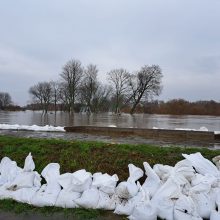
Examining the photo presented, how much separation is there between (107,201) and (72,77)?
58984 mm

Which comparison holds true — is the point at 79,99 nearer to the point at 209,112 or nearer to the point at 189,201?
the point at 209,112

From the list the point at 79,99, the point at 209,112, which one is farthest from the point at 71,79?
the point at 209,112

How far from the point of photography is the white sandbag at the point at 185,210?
405 cm

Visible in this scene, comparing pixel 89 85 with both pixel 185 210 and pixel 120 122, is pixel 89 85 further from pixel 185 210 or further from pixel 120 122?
pixel 185 210

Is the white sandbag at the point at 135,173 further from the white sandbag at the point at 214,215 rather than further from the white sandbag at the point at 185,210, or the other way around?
the white sandbag at the point at 214,215

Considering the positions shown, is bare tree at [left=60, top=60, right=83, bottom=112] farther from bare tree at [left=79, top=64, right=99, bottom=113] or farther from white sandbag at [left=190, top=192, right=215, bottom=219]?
white sandbag at [left=190, top=192, right=215, bottom=219]

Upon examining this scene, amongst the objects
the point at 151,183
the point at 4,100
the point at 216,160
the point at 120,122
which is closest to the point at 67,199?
the point at 151,183

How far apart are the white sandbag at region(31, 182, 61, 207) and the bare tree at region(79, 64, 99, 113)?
5952 centimetres

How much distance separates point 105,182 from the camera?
4.97 meters

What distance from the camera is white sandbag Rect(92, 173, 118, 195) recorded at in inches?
190

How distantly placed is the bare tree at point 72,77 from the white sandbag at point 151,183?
5763 cm

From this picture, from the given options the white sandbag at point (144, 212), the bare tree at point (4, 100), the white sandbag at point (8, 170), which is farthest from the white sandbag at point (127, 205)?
the bare tree at point (4, 100)

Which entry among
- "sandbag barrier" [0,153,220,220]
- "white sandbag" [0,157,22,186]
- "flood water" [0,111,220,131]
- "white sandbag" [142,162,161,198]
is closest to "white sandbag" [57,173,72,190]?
"sandbag barrier" [0,153,220,220]

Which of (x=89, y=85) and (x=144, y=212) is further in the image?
(x=89, y=85)
